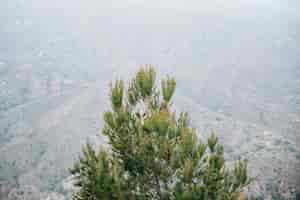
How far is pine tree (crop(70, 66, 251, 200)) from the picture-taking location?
254 inches

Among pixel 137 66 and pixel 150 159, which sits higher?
pixel 137 66

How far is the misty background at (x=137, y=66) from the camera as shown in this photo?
57.2 meters

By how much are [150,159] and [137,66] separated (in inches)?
4699

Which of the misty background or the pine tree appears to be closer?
the pine tree

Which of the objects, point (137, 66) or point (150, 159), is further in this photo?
point (137, 66)

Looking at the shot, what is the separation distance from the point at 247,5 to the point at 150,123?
203 m

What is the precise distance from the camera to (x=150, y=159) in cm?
693

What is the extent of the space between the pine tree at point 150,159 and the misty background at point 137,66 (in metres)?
35.7

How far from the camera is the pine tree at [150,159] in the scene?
21.1 feet

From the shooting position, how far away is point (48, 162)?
59.7 meters

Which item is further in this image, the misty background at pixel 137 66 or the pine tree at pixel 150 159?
the misty background at pixel 137 66

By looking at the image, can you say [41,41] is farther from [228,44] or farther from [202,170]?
[202,170]

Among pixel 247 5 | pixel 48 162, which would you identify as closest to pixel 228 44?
pixel 247 5

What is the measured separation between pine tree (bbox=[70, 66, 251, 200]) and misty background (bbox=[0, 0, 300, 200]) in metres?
35.7
